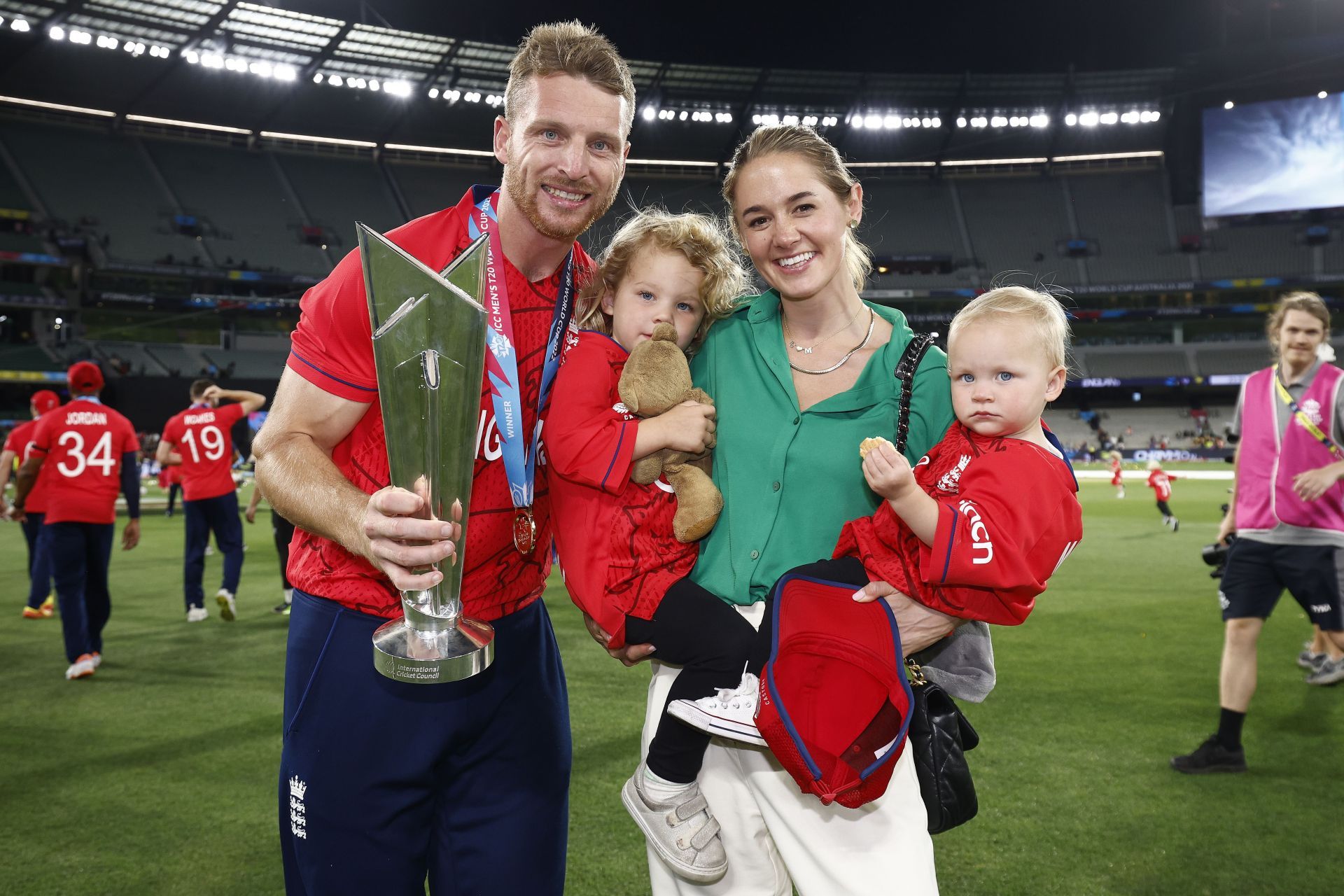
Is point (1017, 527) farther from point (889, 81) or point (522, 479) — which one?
point (889, 81)

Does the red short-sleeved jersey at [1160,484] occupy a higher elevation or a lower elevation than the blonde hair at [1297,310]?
lower

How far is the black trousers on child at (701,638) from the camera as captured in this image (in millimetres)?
1845

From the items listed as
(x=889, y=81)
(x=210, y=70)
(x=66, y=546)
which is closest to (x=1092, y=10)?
(x=889, y=81)

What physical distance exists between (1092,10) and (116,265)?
39.7 meters

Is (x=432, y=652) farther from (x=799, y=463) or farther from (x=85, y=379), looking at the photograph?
(x=85, y=379)

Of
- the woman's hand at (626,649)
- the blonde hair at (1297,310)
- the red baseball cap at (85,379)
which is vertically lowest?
the woman's hand at (626,649)

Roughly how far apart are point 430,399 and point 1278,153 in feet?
148

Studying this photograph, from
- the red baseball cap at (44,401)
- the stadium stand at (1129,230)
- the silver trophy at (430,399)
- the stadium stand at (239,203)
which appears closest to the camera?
the silver trophy at (430,399)

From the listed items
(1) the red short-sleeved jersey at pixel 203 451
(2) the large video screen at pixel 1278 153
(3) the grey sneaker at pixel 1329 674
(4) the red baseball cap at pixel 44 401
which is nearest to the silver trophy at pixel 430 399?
(3) the grey sneaker at pixel 1329 674

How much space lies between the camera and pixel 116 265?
119ft

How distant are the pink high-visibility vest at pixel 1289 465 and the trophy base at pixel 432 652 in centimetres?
459

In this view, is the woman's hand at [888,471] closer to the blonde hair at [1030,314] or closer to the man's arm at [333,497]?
the blonde hair at [1030,314]

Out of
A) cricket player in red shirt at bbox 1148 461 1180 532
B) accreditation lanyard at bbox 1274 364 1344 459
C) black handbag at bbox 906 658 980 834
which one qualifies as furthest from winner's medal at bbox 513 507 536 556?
cricket player in red shirt at bbox 1148 461 1180 532

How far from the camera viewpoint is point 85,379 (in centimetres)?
694
